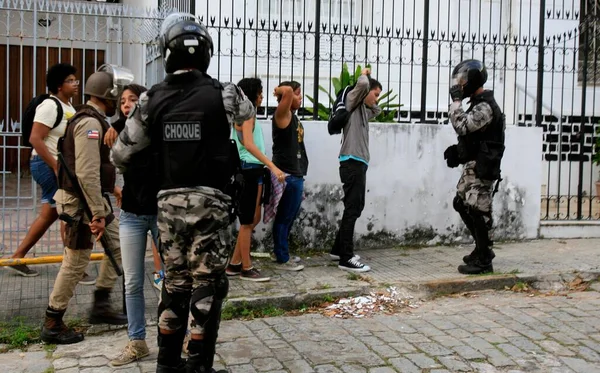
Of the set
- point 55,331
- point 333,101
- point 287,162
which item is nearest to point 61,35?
point 287,162

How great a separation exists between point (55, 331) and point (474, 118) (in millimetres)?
3839

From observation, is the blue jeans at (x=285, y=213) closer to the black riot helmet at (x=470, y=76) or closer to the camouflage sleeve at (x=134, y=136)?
the black riot helmet at (x=470, y=76)

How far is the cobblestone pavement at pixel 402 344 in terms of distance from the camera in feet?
13.7

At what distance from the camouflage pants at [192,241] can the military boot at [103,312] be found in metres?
1.32

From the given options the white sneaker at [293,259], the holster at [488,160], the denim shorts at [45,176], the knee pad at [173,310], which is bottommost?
Result: the white sneaker at [293,259]

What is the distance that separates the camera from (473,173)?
6234mm

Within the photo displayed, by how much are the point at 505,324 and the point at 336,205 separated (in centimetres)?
260

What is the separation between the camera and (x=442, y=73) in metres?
10.9

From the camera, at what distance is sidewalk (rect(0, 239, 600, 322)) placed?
17.6ft

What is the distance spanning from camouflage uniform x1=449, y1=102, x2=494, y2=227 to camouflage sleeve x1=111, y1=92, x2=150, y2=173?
330 centimetres

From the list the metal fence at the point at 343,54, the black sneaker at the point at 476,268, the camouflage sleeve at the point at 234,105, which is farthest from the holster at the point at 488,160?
the camouflage sleeve at the point at 234,105

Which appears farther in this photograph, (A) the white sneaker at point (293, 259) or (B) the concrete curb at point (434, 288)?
(A) the white sneaker at point (293, 259)

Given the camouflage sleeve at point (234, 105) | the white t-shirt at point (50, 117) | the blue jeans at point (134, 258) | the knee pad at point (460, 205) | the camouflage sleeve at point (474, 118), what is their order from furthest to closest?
the knee pad at point (460, 205), the camouflage sleeve at point (474, 118), the white t-shirt at point (50, 117), the blue jeans at point (134, 258), the camouflage sleeve at point (234, 105)

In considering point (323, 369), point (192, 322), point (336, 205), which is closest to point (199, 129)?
point (192, 322)
